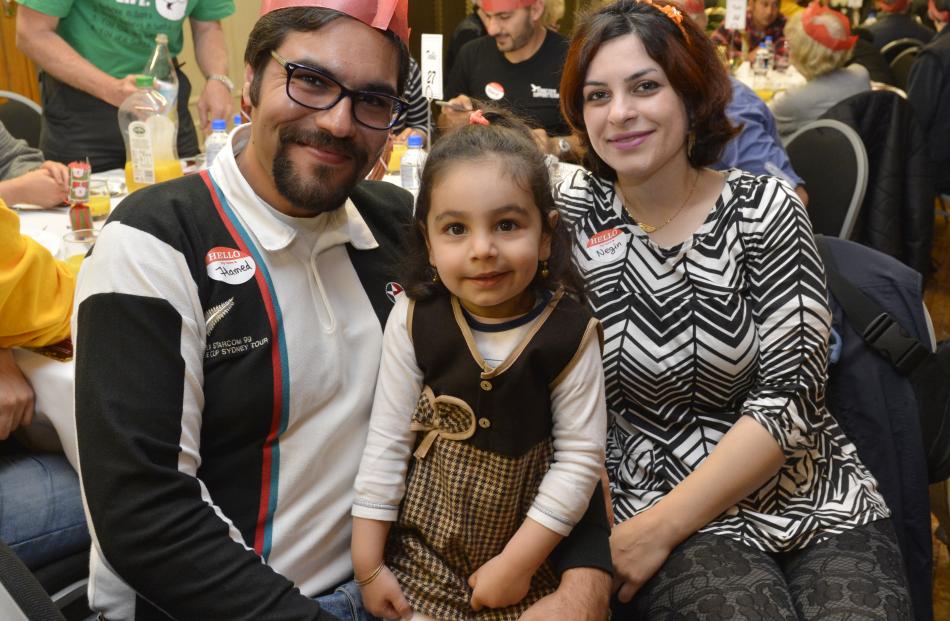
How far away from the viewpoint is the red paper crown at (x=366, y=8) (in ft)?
4.20

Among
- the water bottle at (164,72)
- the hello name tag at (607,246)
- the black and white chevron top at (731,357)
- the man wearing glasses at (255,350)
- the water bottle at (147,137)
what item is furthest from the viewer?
the water bottle at (164,72)

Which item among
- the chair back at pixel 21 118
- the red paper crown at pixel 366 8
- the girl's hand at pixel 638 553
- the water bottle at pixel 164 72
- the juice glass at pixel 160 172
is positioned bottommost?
the girl's hand at pixel 638 553

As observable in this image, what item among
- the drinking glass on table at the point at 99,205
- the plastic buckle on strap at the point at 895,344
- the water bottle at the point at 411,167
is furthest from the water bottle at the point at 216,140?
the plastic buckle on strap at the point at 895,344

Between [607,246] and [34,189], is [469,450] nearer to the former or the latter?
[607,246]

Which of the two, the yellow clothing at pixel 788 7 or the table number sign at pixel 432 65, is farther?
the yellow clothing at pixel 788 7

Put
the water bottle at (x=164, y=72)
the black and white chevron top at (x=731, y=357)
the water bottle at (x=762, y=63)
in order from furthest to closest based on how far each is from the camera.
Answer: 1. the water bottle at (x=762, y=63)
2. the water bottle at (x=164, y=72)
3. the black and white chevron top at (x=731, y=357)

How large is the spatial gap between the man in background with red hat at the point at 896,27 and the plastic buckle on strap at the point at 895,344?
6.12 m

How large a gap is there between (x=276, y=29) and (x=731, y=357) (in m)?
1.01

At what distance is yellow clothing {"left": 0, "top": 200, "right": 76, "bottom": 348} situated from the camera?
144 centimetres

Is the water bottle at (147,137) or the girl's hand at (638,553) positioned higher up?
the water bottle at (147,137)

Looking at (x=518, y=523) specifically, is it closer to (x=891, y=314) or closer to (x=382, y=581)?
(x=382, y=581)

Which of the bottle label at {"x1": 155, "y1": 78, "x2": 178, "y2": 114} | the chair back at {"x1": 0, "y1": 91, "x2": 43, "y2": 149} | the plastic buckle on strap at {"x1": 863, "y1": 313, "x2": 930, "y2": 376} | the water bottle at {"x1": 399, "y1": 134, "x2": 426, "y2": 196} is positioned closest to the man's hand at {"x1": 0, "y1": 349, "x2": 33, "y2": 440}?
the water bottle at {"x1": 399, "y1": 134, "x2": 426, "y2": 196}

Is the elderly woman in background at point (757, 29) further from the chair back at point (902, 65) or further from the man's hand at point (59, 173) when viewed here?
the man's hand at point (59, 173)

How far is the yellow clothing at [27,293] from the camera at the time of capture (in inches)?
56.7
